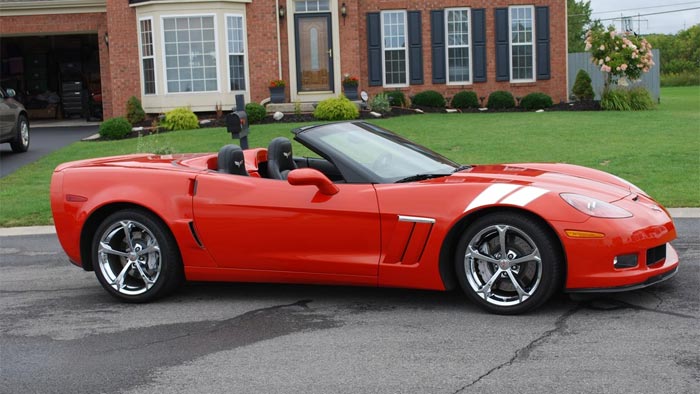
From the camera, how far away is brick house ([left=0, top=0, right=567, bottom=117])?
25.7m

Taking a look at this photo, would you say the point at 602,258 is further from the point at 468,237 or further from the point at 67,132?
the point at 67,132

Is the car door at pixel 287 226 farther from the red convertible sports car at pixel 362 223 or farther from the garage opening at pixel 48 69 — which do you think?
the garage opening at pixel 48 69

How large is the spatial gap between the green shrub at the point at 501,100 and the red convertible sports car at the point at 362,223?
2034 centimetres

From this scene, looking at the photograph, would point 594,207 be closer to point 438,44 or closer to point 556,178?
point 556,178

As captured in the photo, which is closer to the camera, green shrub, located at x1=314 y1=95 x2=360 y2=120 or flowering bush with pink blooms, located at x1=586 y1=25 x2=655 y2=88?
green shrub, located at x1=314 y1=95 x2=360 y2=120

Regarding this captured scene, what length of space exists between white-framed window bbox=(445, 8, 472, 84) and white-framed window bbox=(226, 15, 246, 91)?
6.19 m

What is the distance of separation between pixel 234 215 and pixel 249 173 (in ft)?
2.47

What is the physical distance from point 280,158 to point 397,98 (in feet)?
66.7

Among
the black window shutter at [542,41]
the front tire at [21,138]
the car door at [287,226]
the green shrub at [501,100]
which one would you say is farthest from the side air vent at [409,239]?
the black window shutter at [542,41]

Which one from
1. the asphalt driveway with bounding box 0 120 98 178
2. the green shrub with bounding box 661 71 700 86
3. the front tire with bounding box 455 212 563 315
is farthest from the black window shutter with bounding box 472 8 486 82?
the green shrub with bounding box 661 71 700 86

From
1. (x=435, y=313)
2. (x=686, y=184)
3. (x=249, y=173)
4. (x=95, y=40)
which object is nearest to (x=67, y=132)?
(x=95, y=40)

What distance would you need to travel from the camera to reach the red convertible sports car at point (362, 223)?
19.1 ft

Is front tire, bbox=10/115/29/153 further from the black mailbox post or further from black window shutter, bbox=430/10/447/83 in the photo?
black window shutter, bbox=430/10/447/83

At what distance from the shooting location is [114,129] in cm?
2231
